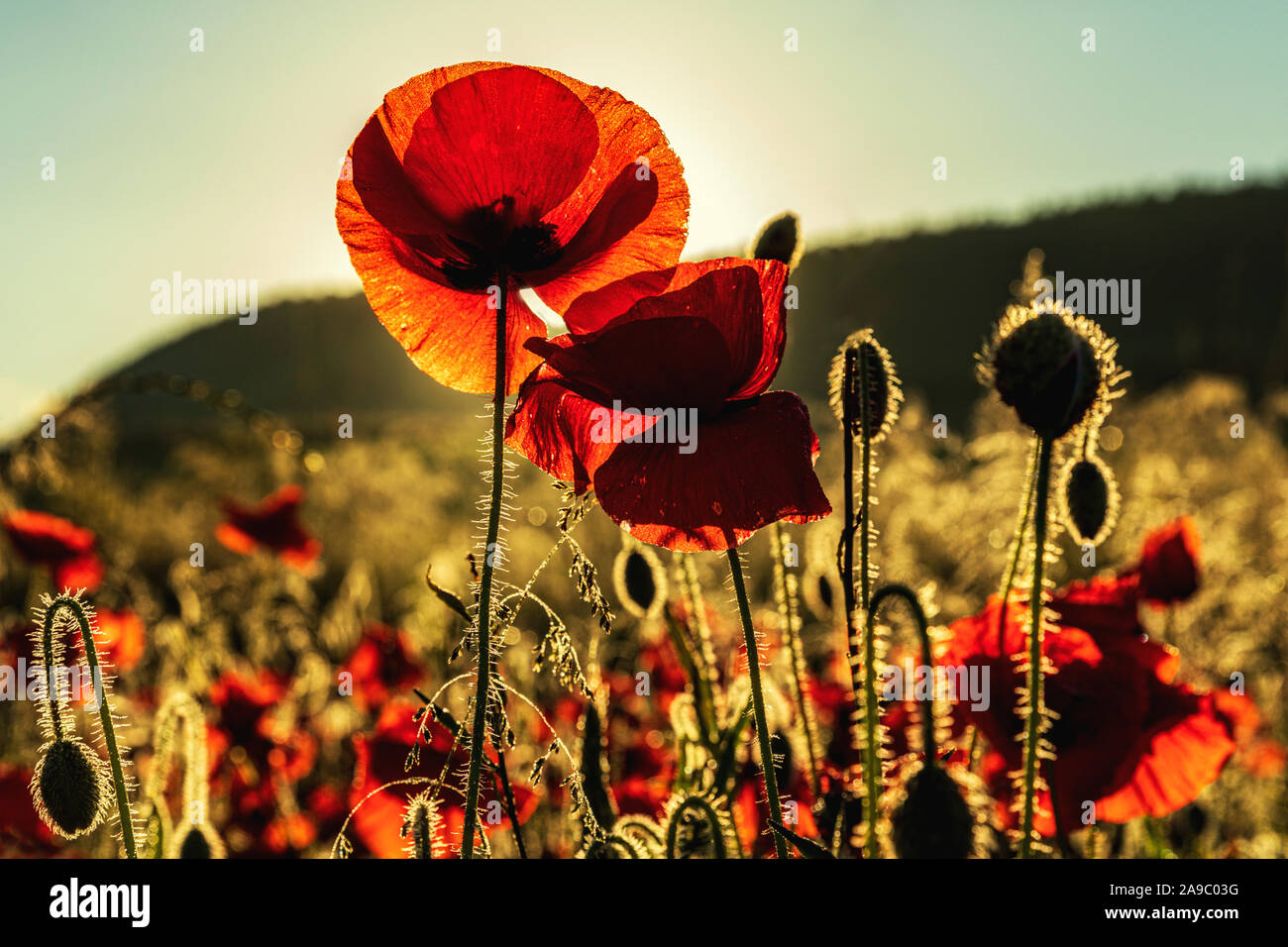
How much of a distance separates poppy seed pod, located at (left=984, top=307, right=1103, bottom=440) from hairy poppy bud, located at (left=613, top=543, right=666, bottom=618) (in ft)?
1.47

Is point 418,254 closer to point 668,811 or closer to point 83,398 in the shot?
point 668,811

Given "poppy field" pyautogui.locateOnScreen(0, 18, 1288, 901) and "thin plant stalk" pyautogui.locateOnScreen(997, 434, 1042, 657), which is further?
"thin plant stalk" pyautogui.locateOnScreen(997, 434, 1042, 657)

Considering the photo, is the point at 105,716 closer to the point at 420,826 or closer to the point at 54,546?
the point at 420,826

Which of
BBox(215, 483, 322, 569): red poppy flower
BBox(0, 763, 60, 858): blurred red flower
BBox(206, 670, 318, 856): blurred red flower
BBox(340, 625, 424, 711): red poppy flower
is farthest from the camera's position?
BBox(215, 483, 322, 569): red poppy flower

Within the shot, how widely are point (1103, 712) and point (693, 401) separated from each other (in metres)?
0.56

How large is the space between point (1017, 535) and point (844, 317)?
0.44 m

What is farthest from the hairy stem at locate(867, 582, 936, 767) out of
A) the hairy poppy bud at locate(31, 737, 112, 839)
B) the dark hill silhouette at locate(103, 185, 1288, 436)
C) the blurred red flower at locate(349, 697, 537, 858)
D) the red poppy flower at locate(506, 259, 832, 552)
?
the dark hill silhouette at locate(103, 185, 1288, 436)

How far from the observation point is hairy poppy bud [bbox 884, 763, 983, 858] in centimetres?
66

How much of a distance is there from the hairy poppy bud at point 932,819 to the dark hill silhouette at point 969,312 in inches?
948

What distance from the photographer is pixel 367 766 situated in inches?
51.4

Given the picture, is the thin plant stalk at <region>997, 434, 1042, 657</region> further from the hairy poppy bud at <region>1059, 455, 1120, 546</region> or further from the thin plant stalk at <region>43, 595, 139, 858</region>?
the thin plant stalk at <region>43, 595, 139, 858</region>

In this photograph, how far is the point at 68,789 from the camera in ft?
2.65

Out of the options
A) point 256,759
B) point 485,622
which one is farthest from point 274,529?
point 485,622
